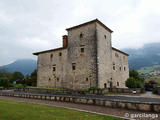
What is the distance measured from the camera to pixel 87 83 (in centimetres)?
1975

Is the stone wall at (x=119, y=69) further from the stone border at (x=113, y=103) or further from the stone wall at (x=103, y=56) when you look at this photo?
the stone border at (x=113, y=103)

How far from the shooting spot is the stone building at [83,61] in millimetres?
19906

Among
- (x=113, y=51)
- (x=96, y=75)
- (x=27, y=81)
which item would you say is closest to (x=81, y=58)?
(x=96, y=75)

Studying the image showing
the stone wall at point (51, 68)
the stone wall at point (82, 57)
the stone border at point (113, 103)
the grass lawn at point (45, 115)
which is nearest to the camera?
the grass lawn at point (45, 115)

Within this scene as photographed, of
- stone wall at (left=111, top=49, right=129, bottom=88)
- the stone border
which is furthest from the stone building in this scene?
the stone border

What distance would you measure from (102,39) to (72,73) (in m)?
8.94

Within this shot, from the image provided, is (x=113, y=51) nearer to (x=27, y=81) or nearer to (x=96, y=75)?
(x=96, y=75)

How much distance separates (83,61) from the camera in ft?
69.1

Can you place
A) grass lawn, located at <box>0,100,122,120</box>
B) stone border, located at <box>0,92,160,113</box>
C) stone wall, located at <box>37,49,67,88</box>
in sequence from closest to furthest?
1. grass lawn, located at <box>0,100,122,120</box>
2. stone border, located at <box>0,92,160,113</box>
3. stone wall, located at <box>37,49,67,88</box>

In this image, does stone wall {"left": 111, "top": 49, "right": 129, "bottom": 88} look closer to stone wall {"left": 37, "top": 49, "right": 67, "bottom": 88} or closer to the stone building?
the stone building

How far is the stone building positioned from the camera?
784 inches

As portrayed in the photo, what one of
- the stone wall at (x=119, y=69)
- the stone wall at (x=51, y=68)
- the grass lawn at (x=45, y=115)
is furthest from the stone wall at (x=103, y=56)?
the grass lawn at (x=45, y=115)

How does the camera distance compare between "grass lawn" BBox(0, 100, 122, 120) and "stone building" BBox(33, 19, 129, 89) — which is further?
"stone building" BBox(33, 19, 129, 89)

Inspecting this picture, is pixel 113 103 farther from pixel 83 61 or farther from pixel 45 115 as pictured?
pixel 83 61
